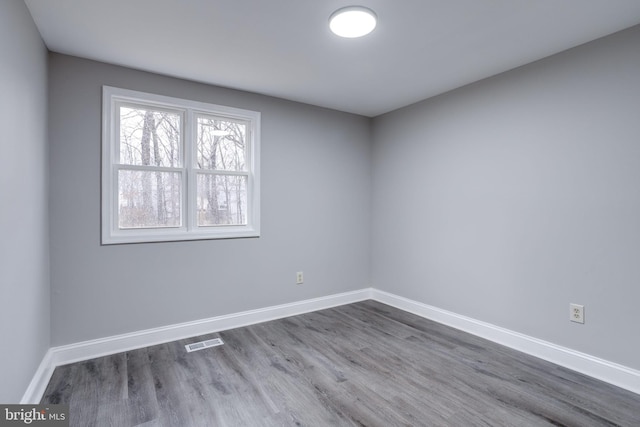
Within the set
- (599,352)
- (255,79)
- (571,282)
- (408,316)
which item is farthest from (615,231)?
(255,79)

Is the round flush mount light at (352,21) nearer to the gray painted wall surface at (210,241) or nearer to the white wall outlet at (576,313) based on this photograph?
the gray painted wall surface at (210,241)

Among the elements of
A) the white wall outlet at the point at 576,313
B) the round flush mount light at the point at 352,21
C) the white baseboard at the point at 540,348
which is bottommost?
the white baseboard at the point at 540,348

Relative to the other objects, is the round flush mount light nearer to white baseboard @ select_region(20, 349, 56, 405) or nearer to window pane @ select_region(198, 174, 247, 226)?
window pane @ select_region(198, 174, 247, 226)

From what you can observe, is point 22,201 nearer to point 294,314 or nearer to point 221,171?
point 221,171

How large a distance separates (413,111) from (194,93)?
240 centimetres

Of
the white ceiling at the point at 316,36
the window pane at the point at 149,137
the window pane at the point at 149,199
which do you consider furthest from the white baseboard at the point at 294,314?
the white ceiling at the point at 316,36

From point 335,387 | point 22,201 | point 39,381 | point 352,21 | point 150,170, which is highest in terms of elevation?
point 352,21

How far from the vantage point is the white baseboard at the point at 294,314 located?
2.21 m

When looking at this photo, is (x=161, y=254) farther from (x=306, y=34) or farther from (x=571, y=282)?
(x=571, y=282)

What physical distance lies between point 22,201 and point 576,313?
383cm

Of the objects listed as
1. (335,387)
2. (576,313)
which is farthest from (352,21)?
(576,313)

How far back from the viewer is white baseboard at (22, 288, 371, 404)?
2.22 metres

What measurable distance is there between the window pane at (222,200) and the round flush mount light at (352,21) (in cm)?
183

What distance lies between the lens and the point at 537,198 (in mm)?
2666
